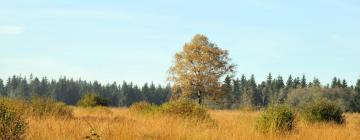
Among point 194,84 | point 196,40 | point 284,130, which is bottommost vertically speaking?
point 284,130

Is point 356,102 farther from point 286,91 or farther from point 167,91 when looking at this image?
point 167,91

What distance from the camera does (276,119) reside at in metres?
11.6

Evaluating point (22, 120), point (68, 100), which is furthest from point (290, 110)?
point (68, 100)

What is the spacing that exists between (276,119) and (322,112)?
654cm

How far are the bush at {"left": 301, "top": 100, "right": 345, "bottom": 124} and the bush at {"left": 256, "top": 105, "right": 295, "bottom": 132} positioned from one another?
5037mm

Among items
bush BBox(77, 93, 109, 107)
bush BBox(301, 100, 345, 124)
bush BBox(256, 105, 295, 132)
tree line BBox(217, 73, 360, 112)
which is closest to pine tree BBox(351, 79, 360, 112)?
tree line BBox(217, 73, 360, 112)

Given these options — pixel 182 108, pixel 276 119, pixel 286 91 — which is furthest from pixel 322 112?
pixel 286 91

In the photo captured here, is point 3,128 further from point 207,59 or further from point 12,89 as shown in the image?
point 12,89

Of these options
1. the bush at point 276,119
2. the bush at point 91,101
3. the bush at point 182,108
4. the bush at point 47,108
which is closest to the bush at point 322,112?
the bush at point 182,108

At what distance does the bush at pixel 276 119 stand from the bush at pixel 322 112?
5.04 metres

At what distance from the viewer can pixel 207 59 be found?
40.7m

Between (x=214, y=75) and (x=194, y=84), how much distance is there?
1.83 metres

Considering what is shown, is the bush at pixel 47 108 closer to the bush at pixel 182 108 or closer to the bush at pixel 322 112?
the bush at pixel 182 108

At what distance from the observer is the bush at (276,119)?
11.2 metres
